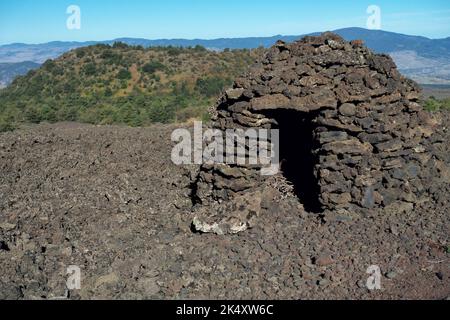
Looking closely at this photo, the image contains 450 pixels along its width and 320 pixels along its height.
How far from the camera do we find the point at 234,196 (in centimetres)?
890

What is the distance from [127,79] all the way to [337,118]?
35.5 meters

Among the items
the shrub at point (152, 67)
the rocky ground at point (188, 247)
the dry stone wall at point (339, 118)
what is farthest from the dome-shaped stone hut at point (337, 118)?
the shrub at point (152, 67)

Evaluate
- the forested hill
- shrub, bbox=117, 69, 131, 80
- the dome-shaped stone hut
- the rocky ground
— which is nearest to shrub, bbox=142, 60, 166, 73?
the forested hill

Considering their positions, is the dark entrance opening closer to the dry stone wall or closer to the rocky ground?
the dry stone wall

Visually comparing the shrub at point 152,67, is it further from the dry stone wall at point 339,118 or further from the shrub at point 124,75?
the dry stone wall at point 339,118

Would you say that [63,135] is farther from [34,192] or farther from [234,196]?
[234,196]

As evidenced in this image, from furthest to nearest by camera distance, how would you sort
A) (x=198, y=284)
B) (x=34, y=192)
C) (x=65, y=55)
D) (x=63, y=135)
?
(x=65, y=55), (x=63, y=135), (x=34, y=192), (x=198, y=284)

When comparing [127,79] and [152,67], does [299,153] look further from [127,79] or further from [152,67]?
[152,67]

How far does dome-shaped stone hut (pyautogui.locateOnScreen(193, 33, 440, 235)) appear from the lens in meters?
8.42

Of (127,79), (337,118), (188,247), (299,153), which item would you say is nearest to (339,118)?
(337,118)

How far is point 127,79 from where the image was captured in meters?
41.8

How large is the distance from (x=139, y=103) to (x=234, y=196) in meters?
22.8

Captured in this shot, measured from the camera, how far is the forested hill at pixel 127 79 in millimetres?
33719
